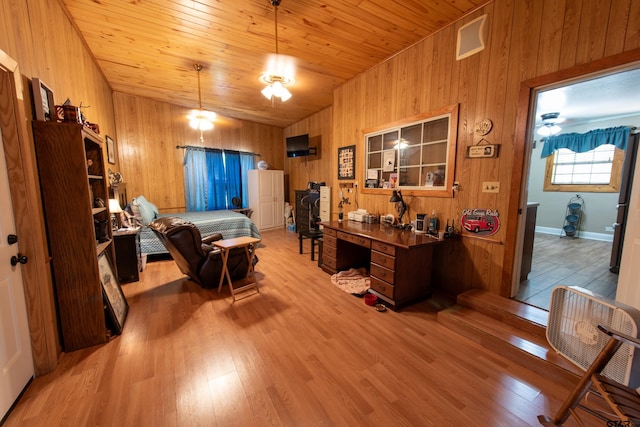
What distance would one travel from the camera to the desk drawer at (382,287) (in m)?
2.55

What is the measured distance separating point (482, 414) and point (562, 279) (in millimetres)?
2435

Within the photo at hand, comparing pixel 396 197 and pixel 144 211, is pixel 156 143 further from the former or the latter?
pixel 396 197

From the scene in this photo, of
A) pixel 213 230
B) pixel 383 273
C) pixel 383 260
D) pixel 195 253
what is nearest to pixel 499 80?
pixel 383 260

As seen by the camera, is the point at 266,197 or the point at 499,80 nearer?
the point at 499,80

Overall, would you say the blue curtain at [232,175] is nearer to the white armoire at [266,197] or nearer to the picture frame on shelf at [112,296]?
the white armoire at [266,197]

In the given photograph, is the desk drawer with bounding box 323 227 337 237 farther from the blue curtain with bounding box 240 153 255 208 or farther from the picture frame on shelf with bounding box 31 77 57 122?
the blue curtain with bounding box 240 153 255 208

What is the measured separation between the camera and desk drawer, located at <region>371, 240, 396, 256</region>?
8.18 ft

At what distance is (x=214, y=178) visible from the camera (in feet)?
20.1

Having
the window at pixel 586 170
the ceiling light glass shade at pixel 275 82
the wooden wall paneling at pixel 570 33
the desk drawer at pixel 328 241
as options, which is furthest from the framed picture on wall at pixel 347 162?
the window at pixel 586 170

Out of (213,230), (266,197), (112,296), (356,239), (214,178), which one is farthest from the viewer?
(266,197)

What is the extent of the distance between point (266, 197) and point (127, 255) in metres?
3.68

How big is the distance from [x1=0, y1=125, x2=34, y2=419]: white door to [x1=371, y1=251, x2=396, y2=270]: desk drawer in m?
2.78

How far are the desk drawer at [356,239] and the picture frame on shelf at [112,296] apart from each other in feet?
8.06

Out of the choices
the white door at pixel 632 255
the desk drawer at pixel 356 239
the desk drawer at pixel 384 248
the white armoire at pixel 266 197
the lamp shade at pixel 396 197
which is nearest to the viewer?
the white door at pixel 632 255
